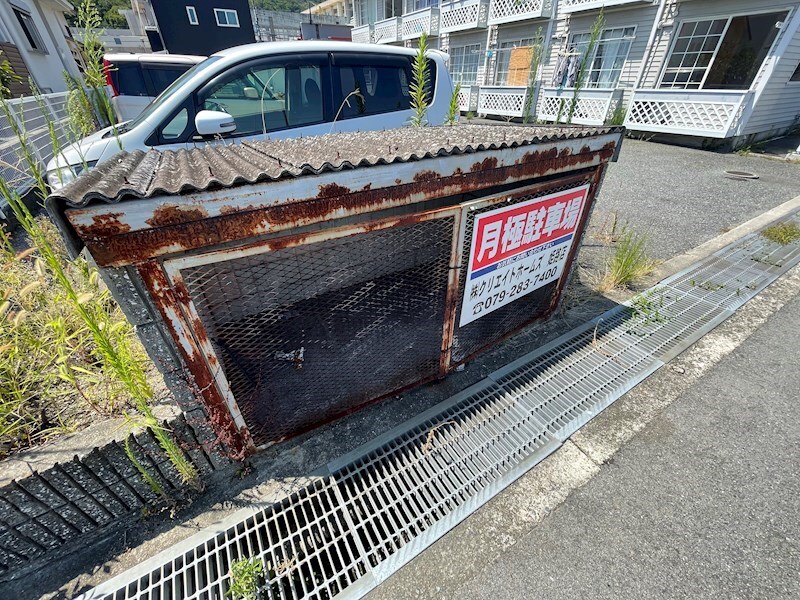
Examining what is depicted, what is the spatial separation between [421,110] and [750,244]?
4.84 meters

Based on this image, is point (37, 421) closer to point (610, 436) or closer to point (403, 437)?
point (403, 437)

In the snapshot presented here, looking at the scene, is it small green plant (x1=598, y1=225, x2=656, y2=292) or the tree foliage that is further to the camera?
the tree foliage

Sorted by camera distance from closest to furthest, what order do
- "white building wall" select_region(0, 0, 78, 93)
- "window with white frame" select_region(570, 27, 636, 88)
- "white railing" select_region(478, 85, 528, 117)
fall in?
1. "white building wall" select_region(0, 0, 78, 93)
2. "window with white frame" select_region(570, 27, 636, 88)
3. "white railing" select_region(478, 85, 528, 117)

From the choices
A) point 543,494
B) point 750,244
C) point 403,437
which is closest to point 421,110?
point 403,437

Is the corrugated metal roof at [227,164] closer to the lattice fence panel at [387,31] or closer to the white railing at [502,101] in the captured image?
the white railing at [502,101]

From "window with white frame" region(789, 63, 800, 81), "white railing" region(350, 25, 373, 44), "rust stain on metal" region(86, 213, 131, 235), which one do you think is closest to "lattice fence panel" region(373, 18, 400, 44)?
"white railing" region(350, 25, 373, 44)

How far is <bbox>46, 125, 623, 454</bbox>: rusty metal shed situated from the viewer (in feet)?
4.09

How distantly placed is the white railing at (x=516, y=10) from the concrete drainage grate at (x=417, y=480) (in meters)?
13.0

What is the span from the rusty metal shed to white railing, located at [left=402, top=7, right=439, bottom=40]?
16.5 meters

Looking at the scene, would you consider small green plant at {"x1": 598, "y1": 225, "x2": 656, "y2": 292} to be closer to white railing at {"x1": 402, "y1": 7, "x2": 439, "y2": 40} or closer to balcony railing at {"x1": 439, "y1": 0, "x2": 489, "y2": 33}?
balcony railing at {"x1": 439, "y1": 0, "x2": 489, "y2": 33}

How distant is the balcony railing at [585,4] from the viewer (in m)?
9.23

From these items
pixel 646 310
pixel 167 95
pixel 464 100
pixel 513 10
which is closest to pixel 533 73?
pixel 646 310

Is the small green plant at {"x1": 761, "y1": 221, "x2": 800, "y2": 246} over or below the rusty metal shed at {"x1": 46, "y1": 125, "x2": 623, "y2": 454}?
below

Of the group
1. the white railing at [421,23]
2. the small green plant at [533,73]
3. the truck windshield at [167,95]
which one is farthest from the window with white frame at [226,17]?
the truck windshield at [167,95]
